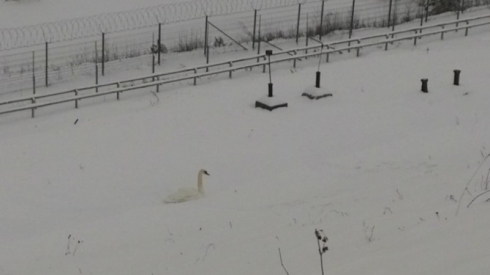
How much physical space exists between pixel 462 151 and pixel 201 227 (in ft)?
20.2

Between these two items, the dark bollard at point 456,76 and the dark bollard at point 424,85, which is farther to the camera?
the dark bollard at point 456,76

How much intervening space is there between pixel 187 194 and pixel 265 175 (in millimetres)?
1949

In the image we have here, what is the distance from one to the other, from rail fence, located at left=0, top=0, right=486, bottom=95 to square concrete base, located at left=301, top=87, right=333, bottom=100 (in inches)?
235

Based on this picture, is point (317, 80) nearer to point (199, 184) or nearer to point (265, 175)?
point (265, 175)

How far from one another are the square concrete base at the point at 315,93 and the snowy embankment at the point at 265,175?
0.15 meters

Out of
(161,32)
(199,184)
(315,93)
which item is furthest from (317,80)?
(161,32)

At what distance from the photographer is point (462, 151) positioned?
1636cm

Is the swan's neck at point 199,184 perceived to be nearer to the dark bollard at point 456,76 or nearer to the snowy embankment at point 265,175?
the snowy embankment at point 265,175

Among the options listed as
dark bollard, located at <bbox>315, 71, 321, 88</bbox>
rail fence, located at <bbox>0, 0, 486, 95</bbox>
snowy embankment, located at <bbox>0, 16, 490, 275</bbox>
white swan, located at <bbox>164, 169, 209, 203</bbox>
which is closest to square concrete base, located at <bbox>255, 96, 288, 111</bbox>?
snowy embankment, located at <bbox>0, 16, 490, 275</bbox>

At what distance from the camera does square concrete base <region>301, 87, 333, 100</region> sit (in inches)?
774

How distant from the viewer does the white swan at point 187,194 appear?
14297 millimetres

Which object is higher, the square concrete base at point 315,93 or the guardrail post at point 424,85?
the guardrail post at point 424,85

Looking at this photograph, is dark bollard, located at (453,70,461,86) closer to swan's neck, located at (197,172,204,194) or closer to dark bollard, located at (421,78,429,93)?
dark bollard, located at (421,78,429,93)

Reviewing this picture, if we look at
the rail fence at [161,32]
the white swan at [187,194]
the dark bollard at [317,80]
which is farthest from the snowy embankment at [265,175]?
the rail fence at [161,32]
